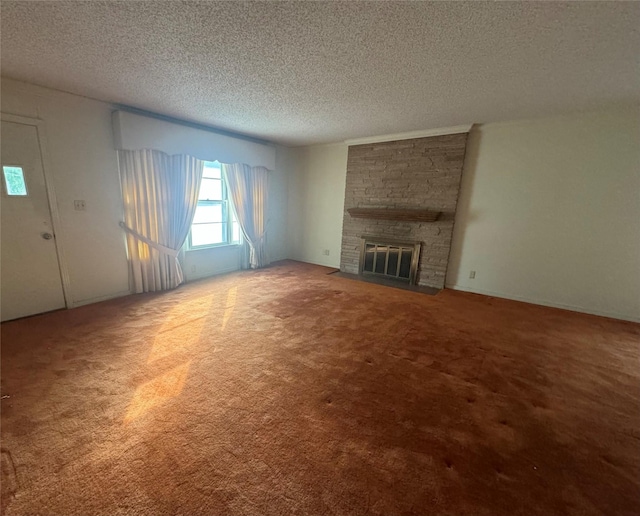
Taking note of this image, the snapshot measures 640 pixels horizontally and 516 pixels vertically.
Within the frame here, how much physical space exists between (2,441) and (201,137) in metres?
3.70

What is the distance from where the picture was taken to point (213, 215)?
4609 mm

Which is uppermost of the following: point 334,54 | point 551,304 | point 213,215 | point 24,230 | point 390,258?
point 334,54

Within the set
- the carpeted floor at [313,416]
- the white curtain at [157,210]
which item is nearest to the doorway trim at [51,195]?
the carpeted floor at [313,416]

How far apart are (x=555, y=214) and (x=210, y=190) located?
5078mm

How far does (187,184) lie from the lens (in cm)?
391

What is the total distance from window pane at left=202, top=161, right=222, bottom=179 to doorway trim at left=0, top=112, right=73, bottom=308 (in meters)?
1.79

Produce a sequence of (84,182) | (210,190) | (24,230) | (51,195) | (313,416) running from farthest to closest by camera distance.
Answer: (210,190), (84,182), (51,195), (24,230), (313,416)

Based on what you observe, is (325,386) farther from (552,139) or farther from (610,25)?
(552,139)

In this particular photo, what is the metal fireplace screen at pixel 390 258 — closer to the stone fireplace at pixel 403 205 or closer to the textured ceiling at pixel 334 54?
the stone fireplace at pixel 403 205

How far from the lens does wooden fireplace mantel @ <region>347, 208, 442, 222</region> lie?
13.6ft

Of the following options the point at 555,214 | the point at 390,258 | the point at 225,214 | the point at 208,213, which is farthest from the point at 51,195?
the point at 555,214

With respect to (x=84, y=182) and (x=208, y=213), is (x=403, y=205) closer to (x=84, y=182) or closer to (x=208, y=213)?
(x=208, y=213)

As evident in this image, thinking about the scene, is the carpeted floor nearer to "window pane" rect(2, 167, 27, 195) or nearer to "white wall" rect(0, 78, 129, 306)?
"white wall" rect(0, 78, 129, 306)

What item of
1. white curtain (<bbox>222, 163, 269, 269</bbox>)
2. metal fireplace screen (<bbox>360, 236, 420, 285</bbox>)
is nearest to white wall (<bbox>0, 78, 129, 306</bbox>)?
white curtain (<bbox>222, 163, 269, 269</bbox>)
